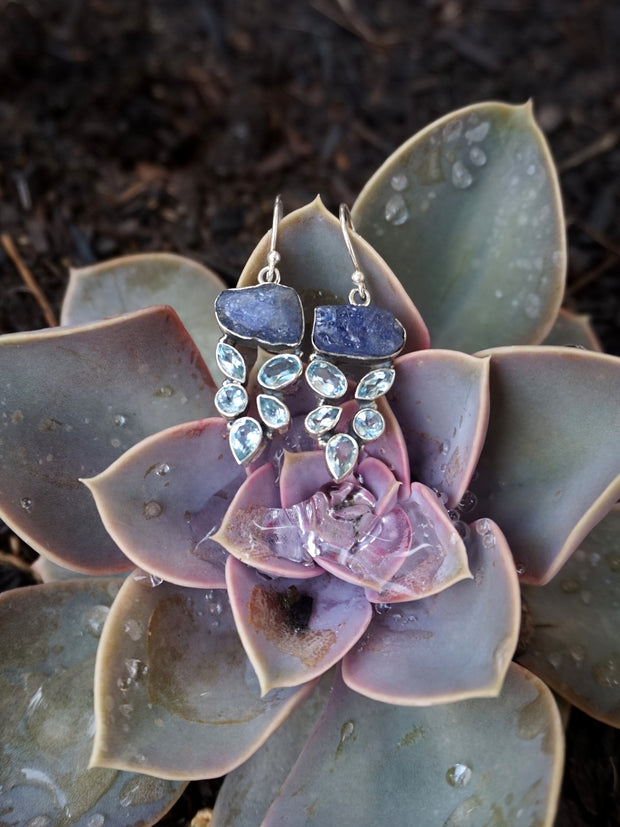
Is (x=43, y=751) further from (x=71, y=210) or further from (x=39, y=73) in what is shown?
(x=39, y=73)

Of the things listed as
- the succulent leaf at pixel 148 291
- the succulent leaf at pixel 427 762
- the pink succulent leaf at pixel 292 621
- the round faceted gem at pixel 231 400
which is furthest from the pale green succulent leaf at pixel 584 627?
the succulent leaf at pixel 148 291

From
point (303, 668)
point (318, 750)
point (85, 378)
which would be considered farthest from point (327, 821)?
point (85, 378)

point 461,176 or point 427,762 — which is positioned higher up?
point 461,176

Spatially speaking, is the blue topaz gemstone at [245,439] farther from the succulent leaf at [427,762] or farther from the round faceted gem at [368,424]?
the succulent leaf at [427,762]

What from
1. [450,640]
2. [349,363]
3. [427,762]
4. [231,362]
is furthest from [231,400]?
[427,762]

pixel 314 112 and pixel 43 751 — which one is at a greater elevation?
pixel 314 112

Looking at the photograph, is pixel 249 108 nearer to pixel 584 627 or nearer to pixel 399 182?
pixel 399 182

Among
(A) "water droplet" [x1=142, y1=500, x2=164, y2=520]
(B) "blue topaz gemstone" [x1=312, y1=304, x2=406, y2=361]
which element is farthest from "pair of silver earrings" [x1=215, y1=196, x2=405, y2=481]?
(A) "water droplet" [x1=142, y1=500, x2=164, y2=520]
